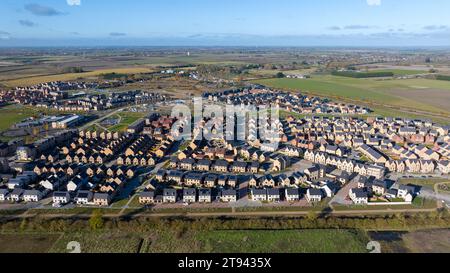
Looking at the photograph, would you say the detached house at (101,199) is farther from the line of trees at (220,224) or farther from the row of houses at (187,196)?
the line of trees at (220,224)

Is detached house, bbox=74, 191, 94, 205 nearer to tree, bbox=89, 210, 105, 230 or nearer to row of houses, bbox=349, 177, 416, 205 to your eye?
tree, bbox=89, 210, 105, 230

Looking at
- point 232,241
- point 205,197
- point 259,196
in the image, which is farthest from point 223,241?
point 259,196

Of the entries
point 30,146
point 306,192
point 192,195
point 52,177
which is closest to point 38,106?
point 30,146

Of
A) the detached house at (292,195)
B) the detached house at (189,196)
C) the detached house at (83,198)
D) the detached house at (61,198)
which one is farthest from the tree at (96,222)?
the detached house at (292,195)

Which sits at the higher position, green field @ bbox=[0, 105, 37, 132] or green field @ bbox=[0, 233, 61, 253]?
green field @ bbox=[0, 105, 37, 132]

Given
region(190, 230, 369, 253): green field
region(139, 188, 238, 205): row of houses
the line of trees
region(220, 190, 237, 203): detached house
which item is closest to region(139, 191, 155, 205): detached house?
region(139, 188, 238, 205): row of houses

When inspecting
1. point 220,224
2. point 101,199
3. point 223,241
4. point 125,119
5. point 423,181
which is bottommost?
point 223,241

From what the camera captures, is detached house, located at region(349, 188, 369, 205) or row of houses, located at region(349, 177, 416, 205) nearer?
detached house, located at region(349, 188, 369, 205)

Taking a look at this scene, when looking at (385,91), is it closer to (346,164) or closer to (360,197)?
(346,164)

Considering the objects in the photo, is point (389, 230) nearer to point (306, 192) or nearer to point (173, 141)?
point (306, 192)
